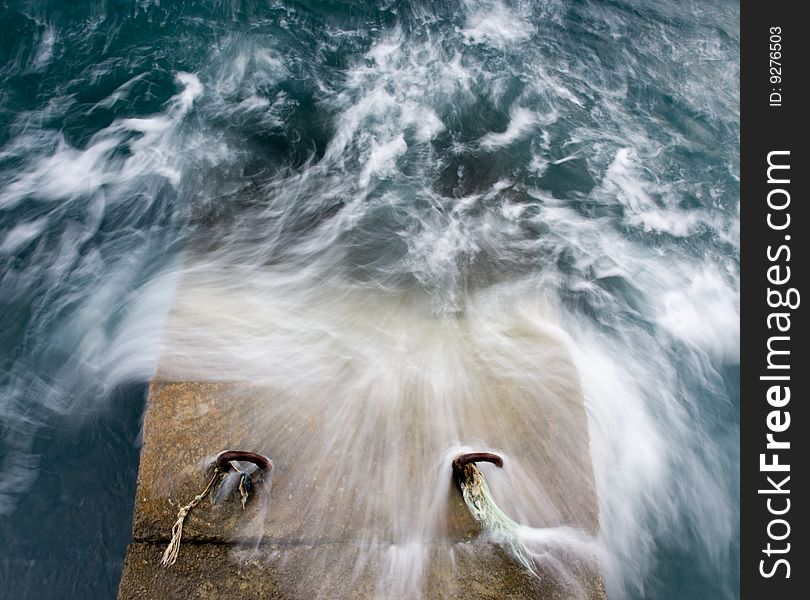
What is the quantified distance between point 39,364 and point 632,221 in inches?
296

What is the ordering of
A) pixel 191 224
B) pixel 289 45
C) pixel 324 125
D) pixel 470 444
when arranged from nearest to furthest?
1. pixel 470 444
2. pixel 191 224
3. pixel 324 125
4. pixel 289 45

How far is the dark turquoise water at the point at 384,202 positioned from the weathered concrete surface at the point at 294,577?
2.95 ft

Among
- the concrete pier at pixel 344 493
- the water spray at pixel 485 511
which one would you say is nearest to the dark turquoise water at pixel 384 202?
the concrete pier at pixel 344 493

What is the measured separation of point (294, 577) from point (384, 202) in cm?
444

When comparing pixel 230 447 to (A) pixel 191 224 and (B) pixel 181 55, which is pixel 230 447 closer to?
(A) pixel 191 224

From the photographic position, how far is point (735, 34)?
9.23 m

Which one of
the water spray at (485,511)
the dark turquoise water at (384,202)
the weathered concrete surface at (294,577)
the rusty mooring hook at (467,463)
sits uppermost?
the dark turquoise water at (384,202)

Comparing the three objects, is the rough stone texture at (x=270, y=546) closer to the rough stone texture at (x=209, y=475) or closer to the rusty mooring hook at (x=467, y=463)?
the rough stone texture at (x=209, y=475)

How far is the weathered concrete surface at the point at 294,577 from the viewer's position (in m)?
3.96

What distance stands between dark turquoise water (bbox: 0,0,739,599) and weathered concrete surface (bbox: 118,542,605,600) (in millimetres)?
898

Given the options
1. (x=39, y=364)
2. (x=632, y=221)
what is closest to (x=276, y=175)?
(x=39, y=364)

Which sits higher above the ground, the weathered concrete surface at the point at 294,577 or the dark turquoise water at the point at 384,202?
the dark turquoise water at the point at 384,202

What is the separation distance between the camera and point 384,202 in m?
6.73

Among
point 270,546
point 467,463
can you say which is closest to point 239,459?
point 270,546
